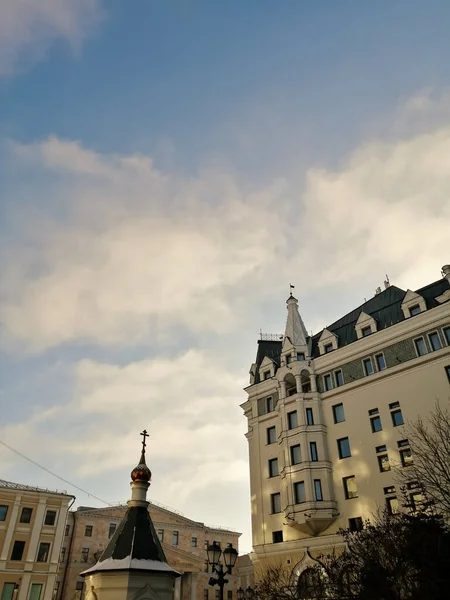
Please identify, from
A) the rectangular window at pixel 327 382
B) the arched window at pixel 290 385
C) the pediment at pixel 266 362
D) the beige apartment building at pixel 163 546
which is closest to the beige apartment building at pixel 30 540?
the beige apartment building at pixel 163 546

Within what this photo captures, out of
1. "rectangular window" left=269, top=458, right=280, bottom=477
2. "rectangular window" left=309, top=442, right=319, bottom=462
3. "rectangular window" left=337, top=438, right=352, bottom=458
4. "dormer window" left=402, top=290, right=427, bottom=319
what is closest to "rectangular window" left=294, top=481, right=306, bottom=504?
"rectangular window" left=309, top=442, right=319, bottom=462

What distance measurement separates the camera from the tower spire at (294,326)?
3719 cm

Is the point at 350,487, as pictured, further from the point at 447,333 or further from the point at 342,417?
the point at 447,333

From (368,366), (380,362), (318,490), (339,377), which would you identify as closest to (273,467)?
(318,490)

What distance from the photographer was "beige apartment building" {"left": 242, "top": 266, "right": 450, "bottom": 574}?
93.1 feet

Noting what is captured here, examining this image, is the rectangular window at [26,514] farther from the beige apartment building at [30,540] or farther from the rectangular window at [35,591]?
the rectangular window at [35,591]

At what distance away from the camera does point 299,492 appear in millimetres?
30812

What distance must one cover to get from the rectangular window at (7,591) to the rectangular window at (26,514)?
5.04 m

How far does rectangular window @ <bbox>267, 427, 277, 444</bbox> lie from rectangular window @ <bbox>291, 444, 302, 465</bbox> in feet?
9.29

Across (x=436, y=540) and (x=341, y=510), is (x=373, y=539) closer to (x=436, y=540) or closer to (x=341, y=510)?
(x=436, y=540)

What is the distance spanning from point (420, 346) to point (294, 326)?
11036mm

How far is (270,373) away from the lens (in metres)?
38.5

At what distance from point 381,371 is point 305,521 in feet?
35.5

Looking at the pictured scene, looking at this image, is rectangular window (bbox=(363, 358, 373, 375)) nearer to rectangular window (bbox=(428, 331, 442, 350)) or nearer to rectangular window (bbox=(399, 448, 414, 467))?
rectangular window (bbox=(428, 331, 442, 350))
